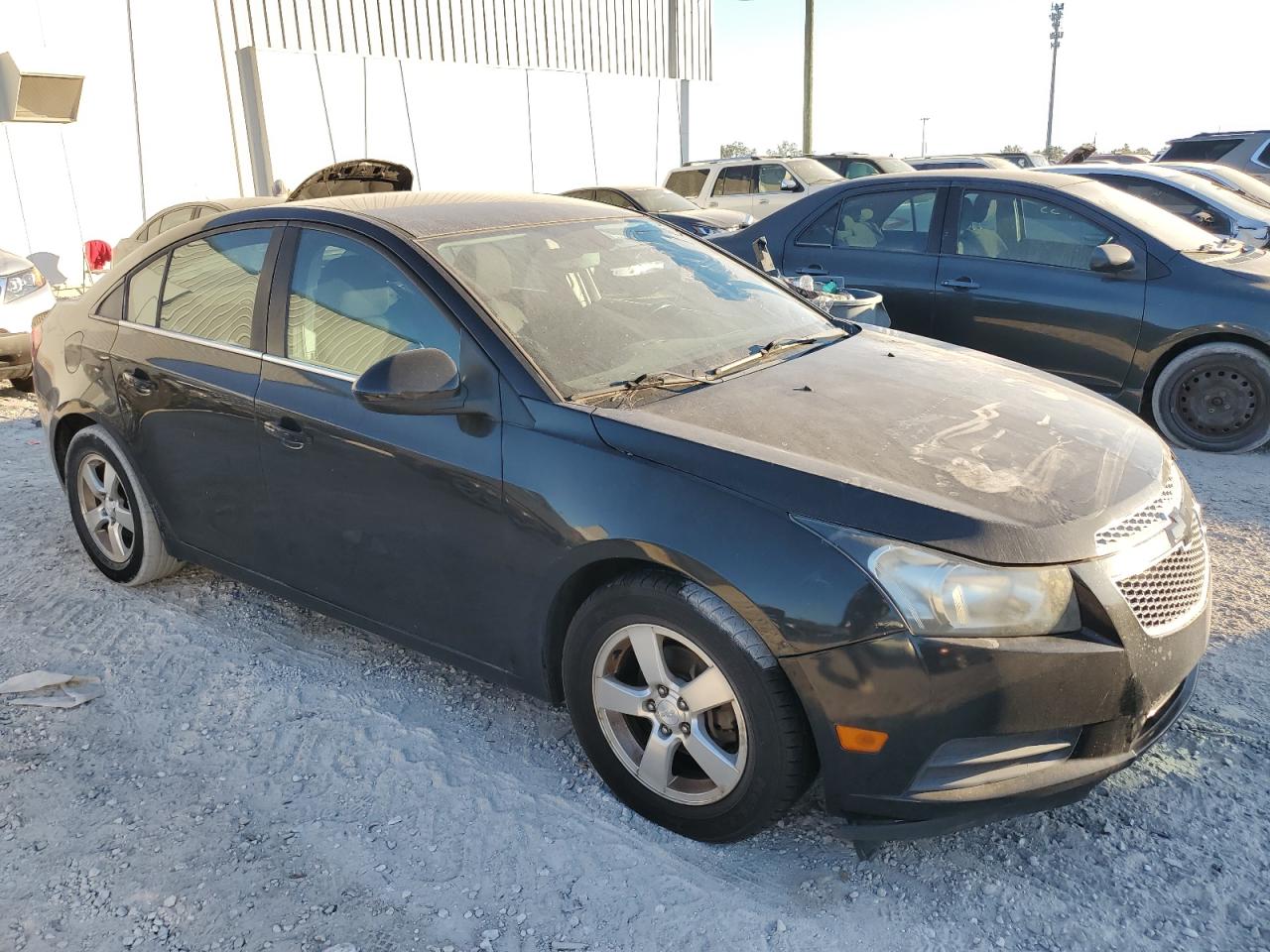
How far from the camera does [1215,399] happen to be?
560 centimetres

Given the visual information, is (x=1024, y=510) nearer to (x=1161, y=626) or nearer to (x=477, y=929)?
(x=1161, y=626)

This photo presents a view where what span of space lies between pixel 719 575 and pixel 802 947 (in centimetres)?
86

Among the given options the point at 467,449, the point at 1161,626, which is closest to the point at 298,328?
the point at 467,449

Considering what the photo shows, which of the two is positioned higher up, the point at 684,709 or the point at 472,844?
the point at 684,709

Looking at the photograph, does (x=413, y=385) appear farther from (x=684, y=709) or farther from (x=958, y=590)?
(x=958, y=590)

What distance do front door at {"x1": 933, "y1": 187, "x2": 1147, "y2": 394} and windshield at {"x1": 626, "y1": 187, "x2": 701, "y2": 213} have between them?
826cm

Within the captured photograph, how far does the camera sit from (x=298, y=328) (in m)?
3.25

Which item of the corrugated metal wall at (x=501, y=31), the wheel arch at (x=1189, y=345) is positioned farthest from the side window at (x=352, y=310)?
the corrugated metal wall at (x=501, y=31)

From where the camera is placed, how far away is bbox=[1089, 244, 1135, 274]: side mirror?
5.58 m

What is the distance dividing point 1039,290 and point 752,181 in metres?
10.7

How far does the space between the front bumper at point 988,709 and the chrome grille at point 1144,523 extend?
41mm

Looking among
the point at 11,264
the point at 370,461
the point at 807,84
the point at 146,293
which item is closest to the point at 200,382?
the point at 146,293

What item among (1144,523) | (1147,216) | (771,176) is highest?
(1147,216)

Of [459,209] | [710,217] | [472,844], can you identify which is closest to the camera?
[472,844]
